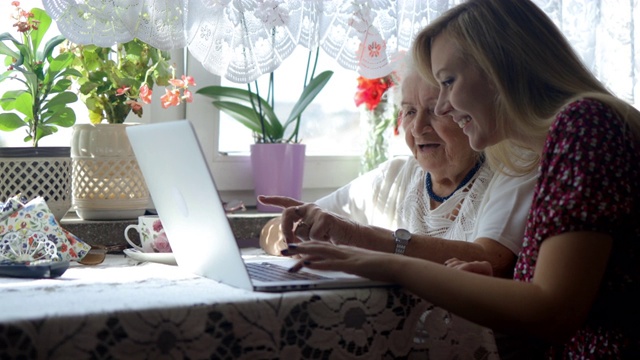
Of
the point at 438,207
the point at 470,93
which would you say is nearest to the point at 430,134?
the point at 438,207

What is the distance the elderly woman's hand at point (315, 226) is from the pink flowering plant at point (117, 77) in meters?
0.47

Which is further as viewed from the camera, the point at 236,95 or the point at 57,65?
the point at 236,95

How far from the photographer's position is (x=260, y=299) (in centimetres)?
98

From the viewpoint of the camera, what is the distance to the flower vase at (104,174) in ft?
5.44

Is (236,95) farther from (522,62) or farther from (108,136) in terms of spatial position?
(522,62)

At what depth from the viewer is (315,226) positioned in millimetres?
1455

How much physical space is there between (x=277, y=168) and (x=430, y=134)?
464 millimetres

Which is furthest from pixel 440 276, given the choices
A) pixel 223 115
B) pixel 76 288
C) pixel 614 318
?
pixel 223 115

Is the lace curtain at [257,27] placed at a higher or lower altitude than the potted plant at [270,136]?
higher

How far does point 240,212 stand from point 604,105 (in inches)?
41.7

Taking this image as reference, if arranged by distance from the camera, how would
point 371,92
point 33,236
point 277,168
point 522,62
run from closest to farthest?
point 522,62
point 33,236
point 277,168
point 371,92

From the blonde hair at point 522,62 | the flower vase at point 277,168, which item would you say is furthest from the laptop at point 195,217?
the flower vase at point 277,168

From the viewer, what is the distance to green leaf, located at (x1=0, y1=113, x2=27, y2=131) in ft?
5.35

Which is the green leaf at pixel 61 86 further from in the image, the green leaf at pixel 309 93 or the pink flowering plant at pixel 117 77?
the green leaf at pixel 309 93
